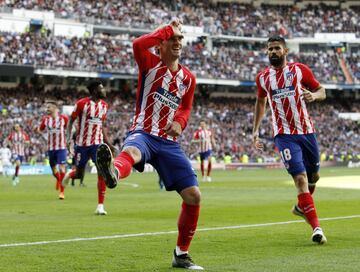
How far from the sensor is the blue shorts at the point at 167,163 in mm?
8453

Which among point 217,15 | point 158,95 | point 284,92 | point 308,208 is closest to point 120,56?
point 217,15

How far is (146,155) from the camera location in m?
8.35

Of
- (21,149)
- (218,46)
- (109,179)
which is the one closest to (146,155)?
(109,179)

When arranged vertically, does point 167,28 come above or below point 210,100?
above

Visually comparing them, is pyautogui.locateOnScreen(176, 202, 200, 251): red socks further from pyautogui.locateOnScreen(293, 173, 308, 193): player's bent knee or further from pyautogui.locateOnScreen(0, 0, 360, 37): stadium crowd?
pyautogui.locateOnScreen(0, 0, 360, 37): stadium crowd

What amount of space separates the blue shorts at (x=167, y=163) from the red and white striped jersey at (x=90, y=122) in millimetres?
9652

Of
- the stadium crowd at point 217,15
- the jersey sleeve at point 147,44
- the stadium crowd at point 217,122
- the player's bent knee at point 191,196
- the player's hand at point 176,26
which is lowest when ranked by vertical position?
the stadium crowd at point 217,122

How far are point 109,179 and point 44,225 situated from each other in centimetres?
622

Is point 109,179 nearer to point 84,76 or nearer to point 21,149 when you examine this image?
point 21,149

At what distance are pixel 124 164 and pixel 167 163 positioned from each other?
0.75 m

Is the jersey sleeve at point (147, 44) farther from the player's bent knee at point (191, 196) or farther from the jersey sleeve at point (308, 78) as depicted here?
the jersey sleeve at point (308, 78)

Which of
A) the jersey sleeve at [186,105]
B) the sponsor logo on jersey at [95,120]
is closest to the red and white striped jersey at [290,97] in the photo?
the jersey sleeve at [186,105]

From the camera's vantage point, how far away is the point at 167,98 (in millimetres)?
8703

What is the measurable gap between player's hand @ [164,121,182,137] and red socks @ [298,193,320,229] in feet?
10.5
